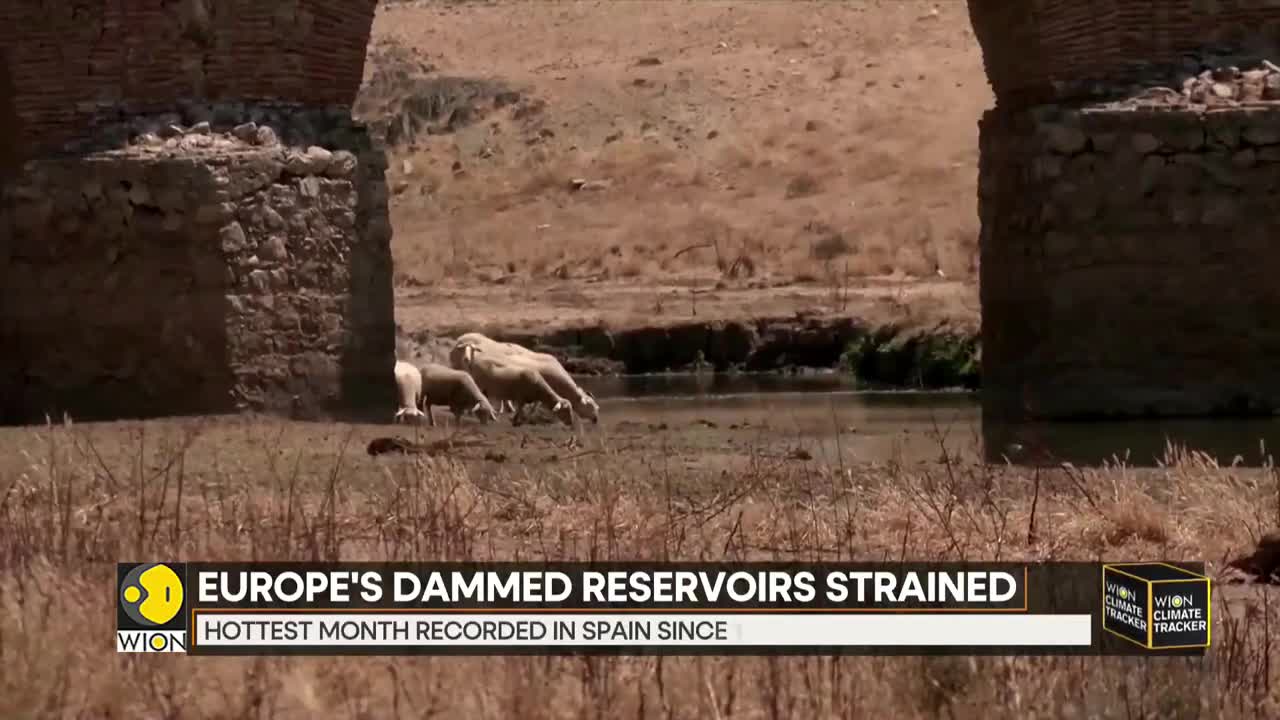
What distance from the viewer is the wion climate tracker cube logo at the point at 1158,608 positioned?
493 centimetres

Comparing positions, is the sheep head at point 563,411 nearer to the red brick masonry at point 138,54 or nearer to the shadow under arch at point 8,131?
the red brick masonry at point 138,54

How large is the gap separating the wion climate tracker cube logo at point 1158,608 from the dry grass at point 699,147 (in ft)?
55.5

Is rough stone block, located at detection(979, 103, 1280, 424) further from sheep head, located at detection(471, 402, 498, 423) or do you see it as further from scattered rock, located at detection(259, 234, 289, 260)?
scattered rock, located at detection(259, 234, 289, 260)

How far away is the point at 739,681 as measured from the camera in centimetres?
470

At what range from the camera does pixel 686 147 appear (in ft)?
109

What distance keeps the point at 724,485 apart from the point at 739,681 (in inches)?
123

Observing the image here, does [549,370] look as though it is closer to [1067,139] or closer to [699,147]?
[1067,139]

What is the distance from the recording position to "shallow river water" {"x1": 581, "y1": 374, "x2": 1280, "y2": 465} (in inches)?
386

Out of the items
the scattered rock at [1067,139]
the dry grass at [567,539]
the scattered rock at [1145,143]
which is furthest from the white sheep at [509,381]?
the scattered rock at [1145,143]

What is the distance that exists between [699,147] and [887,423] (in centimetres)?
2049

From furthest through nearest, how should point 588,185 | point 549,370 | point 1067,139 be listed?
point 588,185
point 549,370
point 1067,139

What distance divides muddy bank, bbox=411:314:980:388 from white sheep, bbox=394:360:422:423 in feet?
17.9

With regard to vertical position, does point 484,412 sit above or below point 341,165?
below
